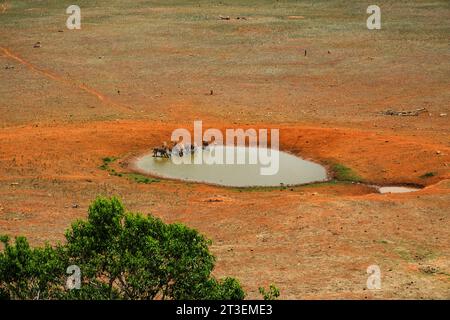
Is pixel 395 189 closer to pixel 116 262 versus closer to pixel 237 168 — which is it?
pixel 237 168

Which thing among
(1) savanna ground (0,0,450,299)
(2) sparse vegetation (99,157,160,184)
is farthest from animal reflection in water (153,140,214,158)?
(2) sparse vegetation (99,157,160,184)

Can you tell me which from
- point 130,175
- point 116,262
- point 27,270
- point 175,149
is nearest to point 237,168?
point 175,149

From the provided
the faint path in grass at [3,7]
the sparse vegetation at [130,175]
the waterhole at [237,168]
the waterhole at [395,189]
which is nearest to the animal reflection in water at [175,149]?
the waterhole at [237,168]

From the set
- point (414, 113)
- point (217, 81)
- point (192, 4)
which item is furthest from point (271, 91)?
point (192, 4)

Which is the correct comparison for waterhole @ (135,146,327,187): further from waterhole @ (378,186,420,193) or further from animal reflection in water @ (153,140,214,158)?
waterhole @ (378,186,420,193)

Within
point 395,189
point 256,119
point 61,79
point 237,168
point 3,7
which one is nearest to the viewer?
point 395,189
